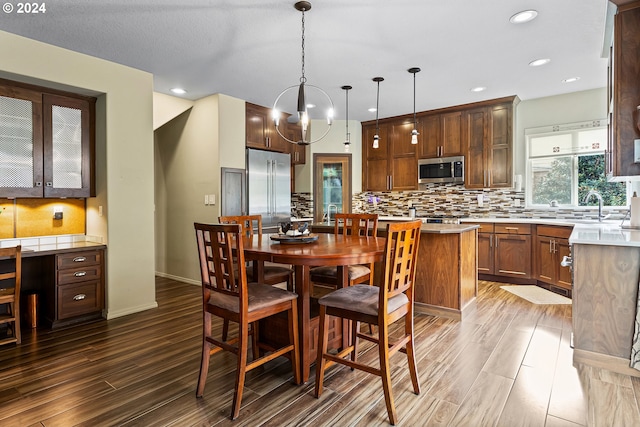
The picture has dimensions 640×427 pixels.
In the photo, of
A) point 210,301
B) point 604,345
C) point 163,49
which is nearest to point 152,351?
point 210,301

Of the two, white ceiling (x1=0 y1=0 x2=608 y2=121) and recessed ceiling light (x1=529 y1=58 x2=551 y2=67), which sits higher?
recessed ceiling light (x1=529 y1=58 x2=551 y2=67)

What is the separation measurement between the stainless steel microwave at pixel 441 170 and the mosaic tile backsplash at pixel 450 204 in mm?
243

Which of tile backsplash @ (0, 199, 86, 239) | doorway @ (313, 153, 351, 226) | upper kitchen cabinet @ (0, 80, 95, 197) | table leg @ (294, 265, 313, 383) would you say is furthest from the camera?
doorway @ (313, 153, 351, 226)

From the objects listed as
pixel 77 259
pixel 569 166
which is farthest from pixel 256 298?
pixel 569 166

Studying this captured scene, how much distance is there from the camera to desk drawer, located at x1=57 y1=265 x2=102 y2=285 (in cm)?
330

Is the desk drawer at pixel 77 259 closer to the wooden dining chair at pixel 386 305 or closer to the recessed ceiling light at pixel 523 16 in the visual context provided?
the wooden dining chair at pixel 386 305

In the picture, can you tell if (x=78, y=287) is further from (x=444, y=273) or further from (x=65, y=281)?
(x=444, y=273)

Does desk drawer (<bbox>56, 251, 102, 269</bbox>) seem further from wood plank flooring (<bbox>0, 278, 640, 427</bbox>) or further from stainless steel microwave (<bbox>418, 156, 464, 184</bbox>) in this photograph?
stainless steel microwave (<bbox>418, 156, 464, 184</bbox>)

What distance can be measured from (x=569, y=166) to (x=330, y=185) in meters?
3.65

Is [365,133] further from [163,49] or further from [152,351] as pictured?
[152,351]

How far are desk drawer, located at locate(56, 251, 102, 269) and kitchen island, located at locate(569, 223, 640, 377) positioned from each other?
4202mm

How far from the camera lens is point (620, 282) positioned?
8.00 feet

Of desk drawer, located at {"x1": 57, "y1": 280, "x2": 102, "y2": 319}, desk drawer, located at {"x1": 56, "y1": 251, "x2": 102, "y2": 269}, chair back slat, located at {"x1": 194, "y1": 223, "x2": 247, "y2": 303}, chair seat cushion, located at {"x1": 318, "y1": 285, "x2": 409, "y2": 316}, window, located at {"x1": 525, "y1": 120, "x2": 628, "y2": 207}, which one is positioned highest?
window, located at {"x1": 525, "y1": 120, "x2": 628, "y2": 207}

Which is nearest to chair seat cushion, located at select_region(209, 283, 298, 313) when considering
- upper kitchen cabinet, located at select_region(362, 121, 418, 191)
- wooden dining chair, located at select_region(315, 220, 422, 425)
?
wooden dining chair, located at select_region(315, 220, 422, 425)
